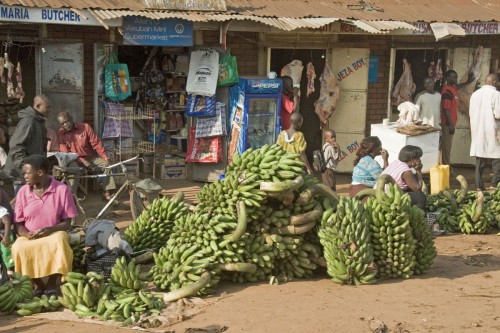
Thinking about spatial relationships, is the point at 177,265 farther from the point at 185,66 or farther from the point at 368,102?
the point at 368,102

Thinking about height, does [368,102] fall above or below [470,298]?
above

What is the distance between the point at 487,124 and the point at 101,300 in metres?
7.93

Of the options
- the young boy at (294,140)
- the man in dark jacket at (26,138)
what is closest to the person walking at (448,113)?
the young boy at (294,140)

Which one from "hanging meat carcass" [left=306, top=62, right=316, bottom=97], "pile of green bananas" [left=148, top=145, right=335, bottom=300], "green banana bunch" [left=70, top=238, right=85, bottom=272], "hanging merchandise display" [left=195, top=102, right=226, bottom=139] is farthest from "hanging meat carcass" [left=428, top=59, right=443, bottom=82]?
"green banana bunch" [left=70, top=238, right=85, bottom=272]

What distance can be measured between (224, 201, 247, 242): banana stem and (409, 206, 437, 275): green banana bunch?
1845 mm

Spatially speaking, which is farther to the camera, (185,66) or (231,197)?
(185,66)

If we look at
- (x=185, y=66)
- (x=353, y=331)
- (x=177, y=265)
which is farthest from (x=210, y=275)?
(x=185, y=66)

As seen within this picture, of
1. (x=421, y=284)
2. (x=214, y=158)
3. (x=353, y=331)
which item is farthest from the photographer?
(x=214, y=158)

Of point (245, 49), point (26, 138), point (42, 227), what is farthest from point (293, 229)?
point (245, 49)

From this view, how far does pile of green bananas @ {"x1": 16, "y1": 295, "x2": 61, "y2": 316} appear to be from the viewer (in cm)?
768

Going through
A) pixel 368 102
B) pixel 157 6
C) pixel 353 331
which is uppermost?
pixel 157 6

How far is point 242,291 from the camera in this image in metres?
8.19

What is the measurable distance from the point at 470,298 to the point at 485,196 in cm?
400

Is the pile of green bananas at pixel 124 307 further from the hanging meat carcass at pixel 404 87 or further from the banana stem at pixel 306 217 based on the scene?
the hanging meat carcass at pixel 404 87
